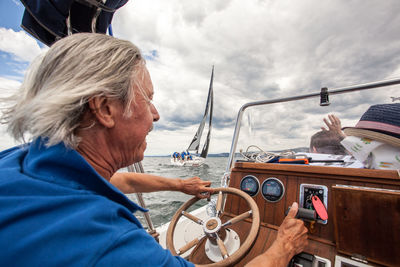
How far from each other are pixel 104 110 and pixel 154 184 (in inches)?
34.6

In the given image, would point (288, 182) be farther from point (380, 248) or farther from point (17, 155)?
point (17, 155)

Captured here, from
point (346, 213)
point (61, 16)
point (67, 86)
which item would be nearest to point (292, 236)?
point (346, 213)

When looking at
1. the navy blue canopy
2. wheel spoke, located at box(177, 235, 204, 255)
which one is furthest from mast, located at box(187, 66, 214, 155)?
wheel spoke, located at box(177, 235, 204, 255)

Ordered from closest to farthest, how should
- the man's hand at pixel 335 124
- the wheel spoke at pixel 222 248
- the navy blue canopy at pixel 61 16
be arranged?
the wheel spoke at pixel 222 248 → the navy blue canopy at pixel 61 16 → the man's hand at pixel 335 124

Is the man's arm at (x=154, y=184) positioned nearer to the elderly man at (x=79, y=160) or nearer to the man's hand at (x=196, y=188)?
the man's hand at (x=196, y=188)

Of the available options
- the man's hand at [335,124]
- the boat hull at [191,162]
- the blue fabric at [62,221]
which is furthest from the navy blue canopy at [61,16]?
the boat hull at [191,162]

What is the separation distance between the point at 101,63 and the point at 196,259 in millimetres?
1153

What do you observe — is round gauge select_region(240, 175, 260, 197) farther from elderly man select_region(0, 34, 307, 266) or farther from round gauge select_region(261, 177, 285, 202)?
elderly man select_region(0, 34, 307, 266)

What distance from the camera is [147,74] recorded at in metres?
0.75

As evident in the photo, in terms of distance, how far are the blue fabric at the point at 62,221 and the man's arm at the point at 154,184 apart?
2.62ft

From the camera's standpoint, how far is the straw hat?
100 cm

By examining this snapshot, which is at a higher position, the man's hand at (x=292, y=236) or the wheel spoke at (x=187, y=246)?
the man's hand at (x=292, y=236)

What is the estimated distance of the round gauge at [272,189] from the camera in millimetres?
1280

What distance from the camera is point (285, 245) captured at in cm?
82
